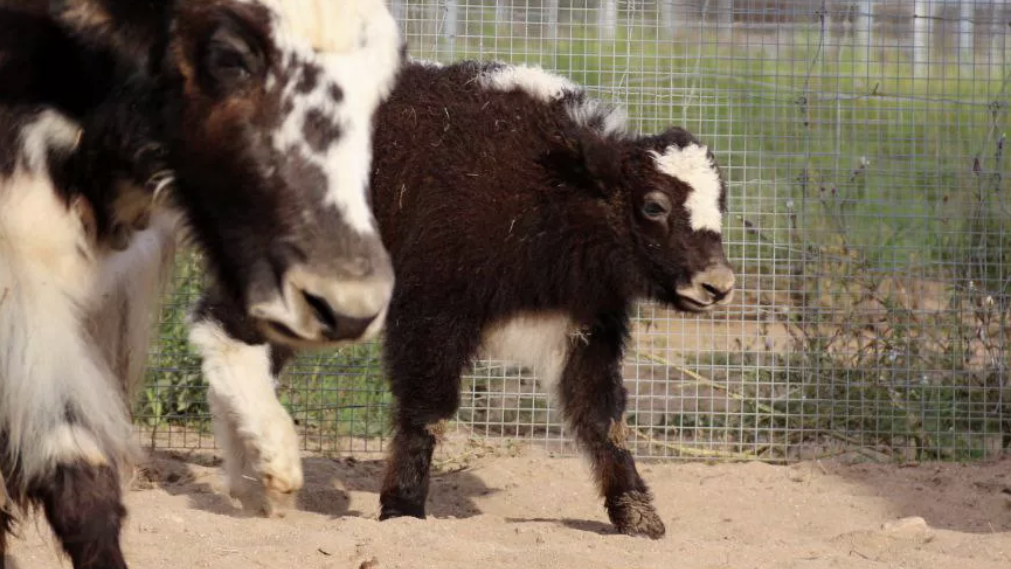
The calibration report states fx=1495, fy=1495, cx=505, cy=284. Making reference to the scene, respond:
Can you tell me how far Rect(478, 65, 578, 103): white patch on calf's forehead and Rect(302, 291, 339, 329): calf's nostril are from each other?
14.7ft

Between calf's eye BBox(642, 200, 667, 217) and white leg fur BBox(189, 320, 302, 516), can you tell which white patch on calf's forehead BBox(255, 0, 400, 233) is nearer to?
white leg fur BBox(189, 320, 302, 516)

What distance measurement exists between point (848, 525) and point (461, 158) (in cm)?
256

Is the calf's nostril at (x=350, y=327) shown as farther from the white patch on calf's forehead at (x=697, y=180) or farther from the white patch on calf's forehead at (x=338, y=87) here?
the white patch on calf's forehead at (x=697, y=180)

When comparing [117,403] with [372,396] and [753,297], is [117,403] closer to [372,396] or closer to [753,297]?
[372,396]

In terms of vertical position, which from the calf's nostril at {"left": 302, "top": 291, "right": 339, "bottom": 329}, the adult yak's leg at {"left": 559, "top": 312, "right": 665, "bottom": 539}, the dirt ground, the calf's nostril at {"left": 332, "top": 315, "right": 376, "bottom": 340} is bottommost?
the dirt ground

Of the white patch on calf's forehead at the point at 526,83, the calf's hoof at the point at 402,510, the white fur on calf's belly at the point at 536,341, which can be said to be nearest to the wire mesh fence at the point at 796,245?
the white patch on calf's forehead at the point at 526,83

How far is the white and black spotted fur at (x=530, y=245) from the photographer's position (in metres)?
6.74

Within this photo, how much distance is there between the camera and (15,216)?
3.13m

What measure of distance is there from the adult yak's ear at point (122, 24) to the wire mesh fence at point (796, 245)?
17.7 feet

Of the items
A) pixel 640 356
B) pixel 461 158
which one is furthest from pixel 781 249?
pixel 461 158

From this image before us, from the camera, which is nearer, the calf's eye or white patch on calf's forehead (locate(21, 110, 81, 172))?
white patch on calf's forehead (locate(21, 110, 81, 172))

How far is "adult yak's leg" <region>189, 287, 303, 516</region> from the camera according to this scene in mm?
5410

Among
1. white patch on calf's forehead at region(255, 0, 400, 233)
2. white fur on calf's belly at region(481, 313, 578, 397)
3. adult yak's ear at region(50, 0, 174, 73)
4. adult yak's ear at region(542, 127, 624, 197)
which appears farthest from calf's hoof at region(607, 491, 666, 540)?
adult yak's ear at region(50, 0, 174, 73)

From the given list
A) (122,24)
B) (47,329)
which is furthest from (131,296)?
(122,24)
